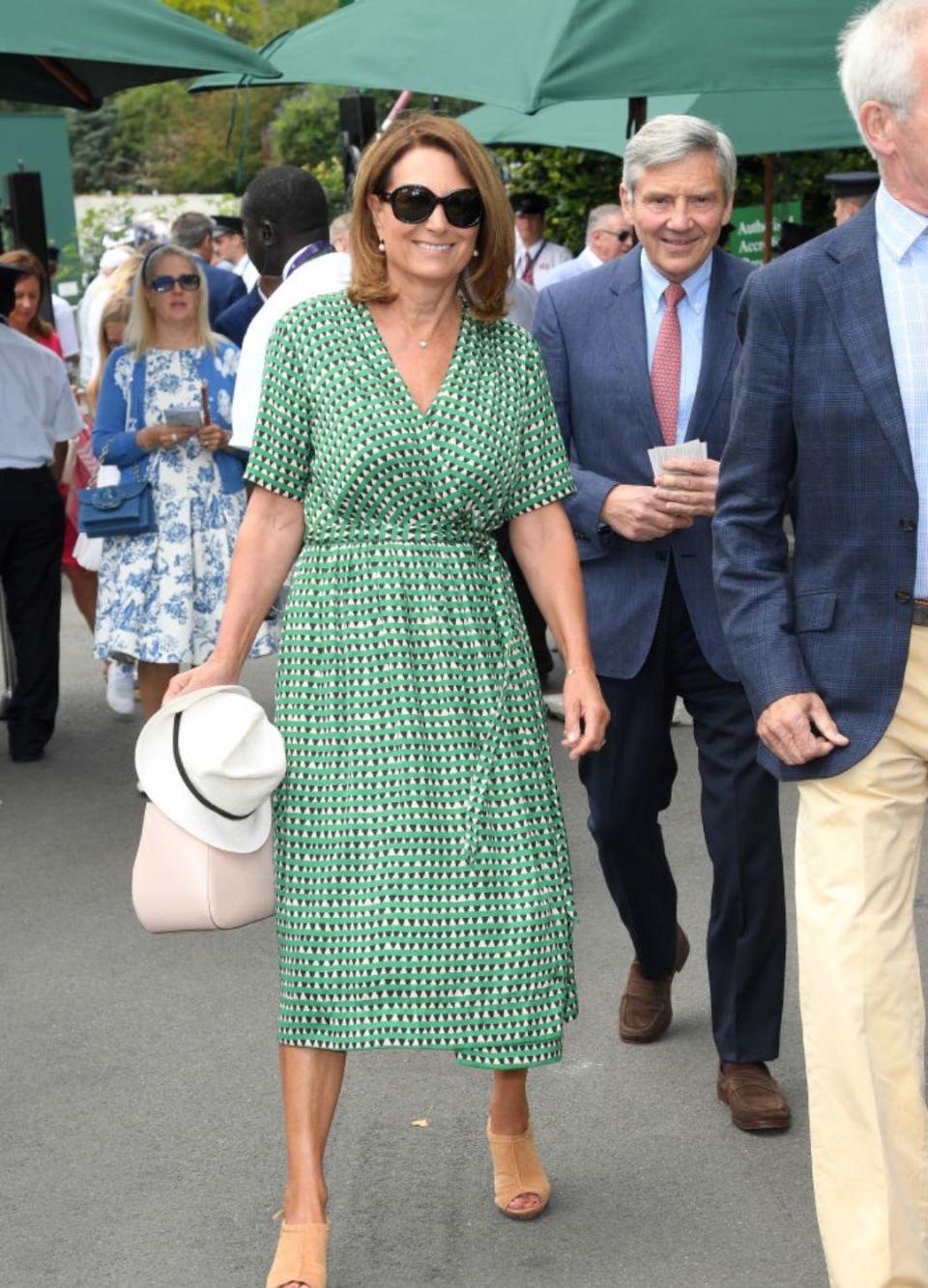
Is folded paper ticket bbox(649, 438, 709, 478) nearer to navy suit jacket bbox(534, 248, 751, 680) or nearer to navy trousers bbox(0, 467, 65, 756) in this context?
navy suit jacket bbox(534, 248, 751, 680)

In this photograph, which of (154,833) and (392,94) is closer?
(154,833)

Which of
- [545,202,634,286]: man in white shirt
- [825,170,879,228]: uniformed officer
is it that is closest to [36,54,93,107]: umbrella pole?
[545,202,634,286]: man in white shirt

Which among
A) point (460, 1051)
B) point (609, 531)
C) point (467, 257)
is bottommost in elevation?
point (460, 1051)

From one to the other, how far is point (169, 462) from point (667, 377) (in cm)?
376

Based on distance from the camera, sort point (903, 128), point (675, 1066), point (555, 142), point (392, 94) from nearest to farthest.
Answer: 1. point (903, 128)
2. point (675, 1066)
3. point (555, 142)
4. point (392, 94)

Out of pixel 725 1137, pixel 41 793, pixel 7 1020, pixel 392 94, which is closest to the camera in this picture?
pixel 725 1137

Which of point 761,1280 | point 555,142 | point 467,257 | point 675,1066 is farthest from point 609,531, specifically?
point 555,142

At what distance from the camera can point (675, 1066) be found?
5.04 m

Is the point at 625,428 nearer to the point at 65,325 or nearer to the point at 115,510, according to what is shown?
the point at 115,510

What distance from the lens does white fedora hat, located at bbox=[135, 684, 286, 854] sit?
3744mm

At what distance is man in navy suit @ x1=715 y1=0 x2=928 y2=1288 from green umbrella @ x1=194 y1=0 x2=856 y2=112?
2.68 m

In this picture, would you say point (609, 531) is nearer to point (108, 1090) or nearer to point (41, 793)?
point (108, 1090)

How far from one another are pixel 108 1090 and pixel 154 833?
4.81 feet

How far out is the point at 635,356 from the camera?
15.4 feet
